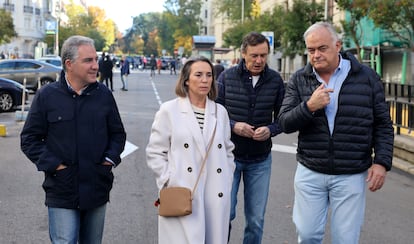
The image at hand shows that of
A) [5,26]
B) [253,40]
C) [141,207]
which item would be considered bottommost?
[141,207]

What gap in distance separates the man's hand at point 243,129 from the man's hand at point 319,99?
2.55ft

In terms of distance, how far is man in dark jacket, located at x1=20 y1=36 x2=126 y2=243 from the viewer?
12.8ft

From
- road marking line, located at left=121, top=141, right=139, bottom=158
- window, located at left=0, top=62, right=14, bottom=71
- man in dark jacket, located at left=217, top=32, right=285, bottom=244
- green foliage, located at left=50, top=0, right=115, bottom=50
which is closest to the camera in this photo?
man in dark jacket, located at left=217, top=32, right=285, bottom=244

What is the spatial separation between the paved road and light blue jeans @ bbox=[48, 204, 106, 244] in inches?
72.3

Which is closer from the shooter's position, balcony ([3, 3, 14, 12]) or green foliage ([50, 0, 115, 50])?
green foliage ([50, 0, 115, 50])

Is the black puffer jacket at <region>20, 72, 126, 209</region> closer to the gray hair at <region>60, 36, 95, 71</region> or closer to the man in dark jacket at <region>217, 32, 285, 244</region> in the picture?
the gray hair at <region>60, 36, 95, 71</region>

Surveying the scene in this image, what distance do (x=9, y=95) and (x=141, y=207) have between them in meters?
13.3

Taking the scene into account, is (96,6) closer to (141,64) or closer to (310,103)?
(141,64)

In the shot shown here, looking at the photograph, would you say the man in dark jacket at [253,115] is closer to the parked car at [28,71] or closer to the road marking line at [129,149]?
the road marking line at [129,149]

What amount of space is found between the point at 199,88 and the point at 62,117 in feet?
2.98

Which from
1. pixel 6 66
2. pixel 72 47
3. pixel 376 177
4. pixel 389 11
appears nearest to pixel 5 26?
pixel 6 66

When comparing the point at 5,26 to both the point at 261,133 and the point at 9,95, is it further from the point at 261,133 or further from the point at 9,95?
the point at 261,133

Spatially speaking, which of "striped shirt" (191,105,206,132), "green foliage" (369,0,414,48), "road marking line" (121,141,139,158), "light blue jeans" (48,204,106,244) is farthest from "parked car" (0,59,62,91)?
"striped shirt" (191,105,206,132)

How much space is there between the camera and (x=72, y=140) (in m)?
3.89
